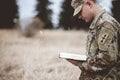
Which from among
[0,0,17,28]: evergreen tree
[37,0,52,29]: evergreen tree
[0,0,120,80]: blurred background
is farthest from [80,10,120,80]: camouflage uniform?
[0,0,17,28]: evergreen tree

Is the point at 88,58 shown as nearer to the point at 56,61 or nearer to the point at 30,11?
the point at 56,61

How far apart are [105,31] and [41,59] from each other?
2.77 ft

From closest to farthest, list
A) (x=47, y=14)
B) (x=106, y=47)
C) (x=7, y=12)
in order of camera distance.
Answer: (x=106, y=47)
(x=47, y=14)
(x=7, y=12)

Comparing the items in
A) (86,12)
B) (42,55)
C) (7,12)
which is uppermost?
(86,12)

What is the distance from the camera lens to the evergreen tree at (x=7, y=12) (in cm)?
252

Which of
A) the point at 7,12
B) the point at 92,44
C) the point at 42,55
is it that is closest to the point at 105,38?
the point at 92,44

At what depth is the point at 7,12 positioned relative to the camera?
8.44 feet

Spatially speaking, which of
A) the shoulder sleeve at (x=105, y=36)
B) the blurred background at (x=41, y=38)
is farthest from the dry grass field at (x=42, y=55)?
the shoulder sleeve at (x=105, y=36)

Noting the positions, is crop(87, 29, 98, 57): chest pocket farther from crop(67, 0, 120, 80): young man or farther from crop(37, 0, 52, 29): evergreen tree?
crop(37, 0, 52, 29): evergreen tree

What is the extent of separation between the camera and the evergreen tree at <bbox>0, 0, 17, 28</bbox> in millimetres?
2520

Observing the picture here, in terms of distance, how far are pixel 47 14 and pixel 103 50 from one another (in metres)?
0.89

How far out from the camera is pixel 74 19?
2250mm

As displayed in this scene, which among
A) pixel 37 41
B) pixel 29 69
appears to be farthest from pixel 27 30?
pixel 29 69

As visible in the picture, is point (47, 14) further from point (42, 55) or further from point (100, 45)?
point (100, 45)
